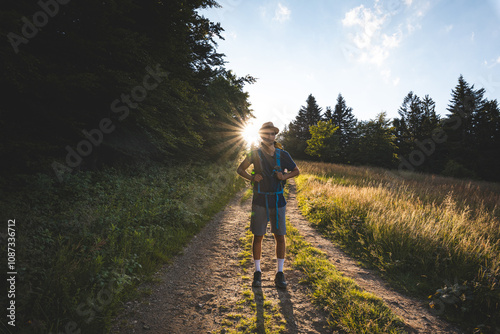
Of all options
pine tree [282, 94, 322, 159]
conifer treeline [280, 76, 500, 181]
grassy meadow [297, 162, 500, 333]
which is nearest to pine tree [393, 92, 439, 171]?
conifer treeline [280, 76, 500, 181]

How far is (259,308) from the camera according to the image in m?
2.78

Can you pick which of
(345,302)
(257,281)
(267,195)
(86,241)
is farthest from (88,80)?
(345,302)

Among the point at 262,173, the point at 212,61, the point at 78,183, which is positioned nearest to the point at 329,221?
the point at 262,173

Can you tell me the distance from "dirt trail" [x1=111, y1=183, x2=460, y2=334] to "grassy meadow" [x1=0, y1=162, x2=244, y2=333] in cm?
37

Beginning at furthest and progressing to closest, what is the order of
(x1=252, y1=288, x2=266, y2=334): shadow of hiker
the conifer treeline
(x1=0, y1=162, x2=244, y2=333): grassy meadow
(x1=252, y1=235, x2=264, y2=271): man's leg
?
the conifer treeline, (x1=252, y1=235, x2=264, y2=271): man's leg, (x1=252, y1=288, x2=266, y2=334): shadow of hiker, (x1=0, y1=162, x2=244, y2=333): grassy meadow

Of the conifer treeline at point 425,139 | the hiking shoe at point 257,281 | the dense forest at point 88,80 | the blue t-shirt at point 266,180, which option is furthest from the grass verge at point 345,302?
the conifer treeline at point 425,139

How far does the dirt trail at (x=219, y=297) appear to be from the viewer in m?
2.49

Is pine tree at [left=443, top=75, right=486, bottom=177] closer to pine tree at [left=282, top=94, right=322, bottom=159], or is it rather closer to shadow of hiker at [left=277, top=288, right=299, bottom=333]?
pine tree at [left=282, top=94, right=322, bottom=159]

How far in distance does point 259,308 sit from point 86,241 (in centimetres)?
324

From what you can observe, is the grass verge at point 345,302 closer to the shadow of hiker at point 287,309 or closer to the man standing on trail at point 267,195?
the shadow of hiker at point 287,309

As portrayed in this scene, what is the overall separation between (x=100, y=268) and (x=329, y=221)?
6.09 meters

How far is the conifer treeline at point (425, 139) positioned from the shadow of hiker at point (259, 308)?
31174 mm

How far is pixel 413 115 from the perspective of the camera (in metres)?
40.1

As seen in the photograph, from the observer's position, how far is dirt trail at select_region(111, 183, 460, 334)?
2490 millimetres
